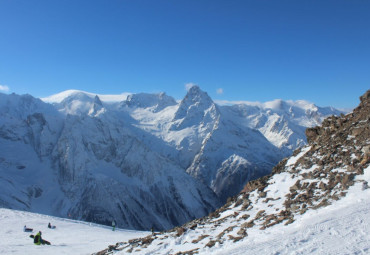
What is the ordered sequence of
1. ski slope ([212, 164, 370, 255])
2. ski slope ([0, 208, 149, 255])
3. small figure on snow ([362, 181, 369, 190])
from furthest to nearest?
ski slope ([0, 208, 149, 255]), small figure on snow ([362, 181, 369, 190]), ski slope ([212, 164, 370, 255])

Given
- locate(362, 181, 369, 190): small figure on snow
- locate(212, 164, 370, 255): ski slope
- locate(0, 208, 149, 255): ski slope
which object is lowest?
locate(0, 208, 149, 255): ski slope

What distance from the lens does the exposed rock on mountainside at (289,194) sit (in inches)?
722

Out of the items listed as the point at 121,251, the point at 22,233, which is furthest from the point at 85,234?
the point at 121,251

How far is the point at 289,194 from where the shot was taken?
70.2ft

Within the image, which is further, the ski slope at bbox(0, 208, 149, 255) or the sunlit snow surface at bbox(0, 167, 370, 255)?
the ski slope at bbox(0, 208, 149, 255)

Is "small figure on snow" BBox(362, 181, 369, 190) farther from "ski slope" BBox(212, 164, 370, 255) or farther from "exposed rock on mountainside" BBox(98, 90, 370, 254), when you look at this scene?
"ski slope" BBox(212, 164, 370, 255)

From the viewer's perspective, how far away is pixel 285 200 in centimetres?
2083

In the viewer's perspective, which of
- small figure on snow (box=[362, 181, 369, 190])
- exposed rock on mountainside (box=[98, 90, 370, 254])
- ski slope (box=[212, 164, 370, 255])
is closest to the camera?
ski slope (box=[212, 164, 370, 255])

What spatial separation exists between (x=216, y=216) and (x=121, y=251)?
7310mm

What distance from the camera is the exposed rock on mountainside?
18.3m

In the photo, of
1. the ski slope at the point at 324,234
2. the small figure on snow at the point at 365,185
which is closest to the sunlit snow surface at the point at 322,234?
the ski slope at the point at 324,234

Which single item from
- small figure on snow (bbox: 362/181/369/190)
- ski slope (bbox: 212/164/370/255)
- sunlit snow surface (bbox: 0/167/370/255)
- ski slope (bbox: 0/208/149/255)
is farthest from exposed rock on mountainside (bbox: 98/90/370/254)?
ski slope (bbox: 0/208/149/255)

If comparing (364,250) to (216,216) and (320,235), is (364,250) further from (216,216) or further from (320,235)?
(216,216)

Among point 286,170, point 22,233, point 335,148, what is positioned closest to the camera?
point 335,148
